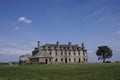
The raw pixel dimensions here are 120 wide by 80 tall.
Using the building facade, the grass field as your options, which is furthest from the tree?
the grass field

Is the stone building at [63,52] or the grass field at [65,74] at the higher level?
the stone building at [63,52]

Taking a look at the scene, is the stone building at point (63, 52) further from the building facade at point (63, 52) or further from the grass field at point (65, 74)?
the grass field at point (65, 74)

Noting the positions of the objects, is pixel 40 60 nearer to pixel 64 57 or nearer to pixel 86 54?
pixel 64 57

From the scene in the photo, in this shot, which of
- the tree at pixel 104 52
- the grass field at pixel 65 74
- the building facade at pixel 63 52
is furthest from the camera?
the tree at pixel 104 52

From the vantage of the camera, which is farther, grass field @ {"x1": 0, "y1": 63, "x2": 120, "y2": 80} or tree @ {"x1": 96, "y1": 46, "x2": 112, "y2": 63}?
tree @ {"x1": 96, "y1": 46, "x2": 112, "y2": 63}

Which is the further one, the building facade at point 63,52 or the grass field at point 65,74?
the building facade at point 63,52

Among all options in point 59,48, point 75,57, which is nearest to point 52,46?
point 59,48

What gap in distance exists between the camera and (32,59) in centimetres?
10462

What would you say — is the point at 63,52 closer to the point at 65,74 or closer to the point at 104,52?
the point at 104,52

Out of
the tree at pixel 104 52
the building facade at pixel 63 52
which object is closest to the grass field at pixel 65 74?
the building facade at pixel 63 52

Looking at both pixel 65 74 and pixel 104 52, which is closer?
pixel 65 74

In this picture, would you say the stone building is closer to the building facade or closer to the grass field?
the building facade

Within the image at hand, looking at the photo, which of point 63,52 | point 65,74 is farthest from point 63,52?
point 65,74

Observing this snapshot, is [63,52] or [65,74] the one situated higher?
[63,52]
